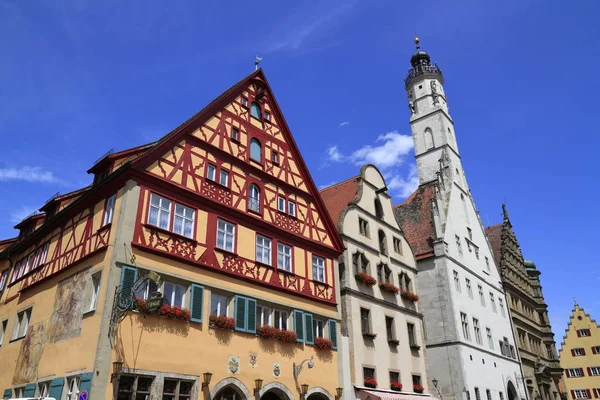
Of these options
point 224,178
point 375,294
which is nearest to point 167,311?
point 224,178

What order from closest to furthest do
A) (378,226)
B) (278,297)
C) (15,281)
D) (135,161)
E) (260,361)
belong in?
(135,161), (260,361), (278,297), (15,281), (378,226)

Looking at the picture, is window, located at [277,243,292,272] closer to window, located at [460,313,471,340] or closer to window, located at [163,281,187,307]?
window, located at [163,281,187,307]

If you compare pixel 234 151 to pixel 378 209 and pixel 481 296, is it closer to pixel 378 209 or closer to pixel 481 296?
pixel 378 209

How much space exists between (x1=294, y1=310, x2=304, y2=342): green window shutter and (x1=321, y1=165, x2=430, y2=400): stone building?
8.43 ft

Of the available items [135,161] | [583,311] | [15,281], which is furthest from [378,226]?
[583,311]

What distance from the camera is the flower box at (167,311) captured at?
13891 mm

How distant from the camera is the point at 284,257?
19.8 m

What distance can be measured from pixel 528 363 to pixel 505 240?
36.8 feet

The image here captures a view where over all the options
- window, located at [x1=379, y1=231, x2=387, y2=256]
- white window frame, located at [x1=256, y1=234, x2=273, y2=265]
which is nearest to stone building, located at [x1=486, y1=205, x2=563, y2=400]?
window, located at [x1=379, y1=231, x2=387, y2=256]

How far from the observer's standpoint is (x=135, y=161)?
50.0 ft

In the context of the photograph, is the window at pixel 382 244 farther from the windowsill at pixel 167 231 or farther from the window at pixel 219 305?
the windowsill at pixel 167 231

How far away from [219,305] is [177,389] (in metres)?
3.17

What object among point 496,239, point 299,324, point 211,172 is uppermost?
point 496,239

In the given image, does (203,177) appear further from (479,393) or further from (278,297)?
(479,393)
